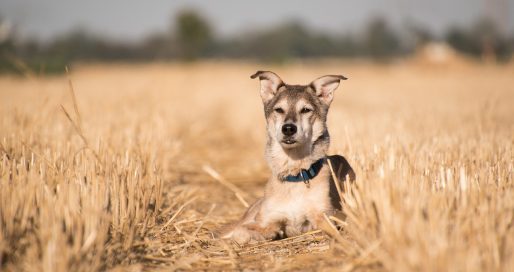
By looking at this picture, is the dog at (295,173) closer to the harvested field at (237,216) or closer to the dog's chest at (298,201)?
the dog's chest at (298,201)

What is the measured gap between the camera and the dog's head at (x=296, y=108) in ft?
16.1

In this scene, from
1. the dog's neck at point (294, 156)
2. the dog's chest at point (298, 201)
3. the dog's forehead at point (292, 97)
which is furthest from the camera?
the dog's forehead at point (292, 97)

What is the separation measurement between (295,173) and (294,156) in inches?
8.8

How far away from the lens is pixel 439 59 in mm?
40281

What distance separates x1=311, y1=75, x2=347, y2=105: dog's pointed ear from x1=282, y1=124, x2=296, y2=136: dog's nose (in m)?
0.84

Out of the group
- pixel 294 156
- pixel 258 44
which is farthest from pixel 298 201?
pixel 258 44

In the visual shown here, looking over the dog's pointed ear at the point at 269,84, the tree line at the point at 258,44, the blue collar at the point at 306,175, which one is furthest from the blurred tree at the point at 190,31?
the blue collar at the point at 306,175

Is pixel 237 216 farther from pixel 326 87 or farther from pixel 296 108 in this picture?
pixel 326 87

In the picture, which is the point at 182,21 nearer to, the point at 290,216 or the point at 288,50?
the point at 288,50

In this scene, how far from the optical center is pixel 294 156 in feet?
16.9

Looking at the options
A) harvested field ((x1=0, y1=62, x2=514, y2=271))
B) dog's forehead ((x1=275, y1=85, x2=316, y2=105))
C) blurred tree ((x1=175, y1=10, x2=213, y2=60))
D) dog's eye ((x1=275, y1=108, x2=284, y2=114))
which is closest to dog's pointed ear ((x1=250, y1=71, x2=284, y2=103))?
dog's forehead ((x1=275, y1=85, x2=316, y2=105))

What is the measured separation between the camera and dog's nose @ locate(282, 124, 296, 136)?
15.9 feet

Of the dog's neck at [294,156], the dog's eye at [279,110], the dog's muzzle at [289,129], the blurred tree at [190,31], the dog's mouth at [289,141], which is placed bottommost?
the dog's neck at [294,156]

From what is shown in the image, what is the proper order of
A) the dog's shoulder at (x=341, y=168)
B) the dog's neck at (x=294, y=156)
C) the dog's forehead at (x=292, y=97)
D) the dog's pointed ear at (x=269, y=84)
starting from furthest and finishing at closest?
the dog's pointed ear at (x=269, y=84) < the dog's forehead at (x=292, y=97) < the dog's shoulder at (x=341, y=168) < the dog's neck at (x=294, y=156)
